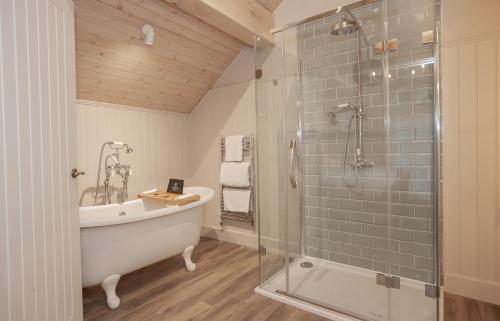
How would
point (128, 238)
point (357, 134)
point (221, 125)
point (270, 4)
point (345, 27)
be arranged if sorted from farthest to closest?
point (221, 125), point (270, 4), point (357, 134), point (345, 27), point (128, 238)

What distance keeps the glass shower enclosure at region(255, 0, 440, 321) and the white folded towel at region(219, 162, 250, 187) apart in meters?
0.68

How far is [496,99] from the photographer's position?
2016 mm

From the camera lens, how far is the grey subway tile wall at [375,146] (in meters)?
2.10

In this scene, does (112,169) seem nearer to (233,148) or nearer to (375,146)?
(233,148)

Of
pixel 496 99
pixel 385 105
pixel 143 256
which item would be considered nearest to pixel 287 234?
pixel 143 256

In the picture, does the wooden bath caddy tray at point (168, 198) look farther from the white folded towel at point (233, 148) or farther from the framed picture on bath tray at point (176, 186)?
the white folded towel at point (233, 148)

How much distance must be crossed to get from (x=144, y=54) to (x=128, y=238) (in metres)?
1.70

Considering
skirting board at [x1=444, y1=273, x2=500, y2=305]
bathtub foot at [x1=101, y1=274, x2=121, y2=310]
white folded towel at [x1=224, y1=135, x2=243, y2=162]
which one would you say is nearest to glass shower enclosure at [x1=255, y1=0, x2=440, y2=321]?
skirting board at [x1=444, y1=273, x2=500, y2=305]

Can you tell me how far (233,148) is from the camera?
11.1ft

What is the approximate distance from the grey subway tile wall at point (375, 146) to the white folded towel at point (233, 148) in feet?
2.83

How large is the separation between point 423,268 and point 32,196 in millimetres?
2489

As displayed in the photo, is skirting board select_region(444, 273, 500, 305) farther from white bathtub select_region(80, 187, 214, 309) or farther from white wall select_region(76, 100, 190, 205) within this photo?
white wall select_region(76, 100, 190, 205)

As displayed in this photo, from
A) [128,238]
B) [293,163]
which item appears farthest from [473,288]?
[128,238]

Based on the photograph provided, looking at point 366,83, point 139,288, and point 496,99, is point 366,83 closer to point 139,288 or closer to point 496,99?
point 496,99
